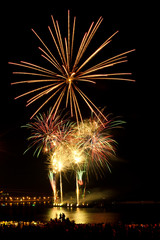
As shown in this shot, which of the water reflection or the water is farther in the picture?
the water

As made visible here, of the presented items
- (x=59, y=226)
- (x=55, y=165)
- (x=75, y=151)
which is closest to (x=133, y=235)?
(x=59, y=226)

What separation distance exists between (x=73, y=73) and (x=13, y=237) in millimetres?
6945

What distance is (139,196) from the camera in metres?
62.1

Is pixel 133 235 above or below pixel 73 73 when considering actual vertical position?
below

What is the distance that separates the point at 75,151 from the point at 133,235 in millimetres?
19114

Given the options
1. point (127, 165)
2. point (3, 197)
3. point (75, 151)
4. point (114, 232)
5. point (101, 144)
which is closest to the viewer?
point (114, 232)

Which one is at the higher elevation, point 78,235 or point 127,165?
point 127,165

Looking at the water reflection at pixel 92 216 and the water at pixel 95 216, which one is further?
the water at pixel 95 216

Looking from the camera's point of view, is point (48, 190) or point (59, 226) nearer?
point (59, 226)

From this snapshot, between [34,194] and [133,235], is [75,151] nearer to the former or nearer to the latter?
[133,235]

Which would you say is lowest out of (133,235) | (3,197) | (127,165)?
(133,235)

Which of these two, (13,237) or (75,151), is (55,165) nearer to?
(75,151)

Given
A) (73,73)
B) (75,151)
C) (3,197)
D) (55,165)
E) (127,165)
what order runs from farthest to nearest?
(3,197) → (127,165) → (55,165) → (75,151) → (73,73)

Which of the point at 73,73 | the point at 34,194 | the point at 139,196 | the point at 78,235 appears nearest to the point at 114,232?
the point at 78,235
